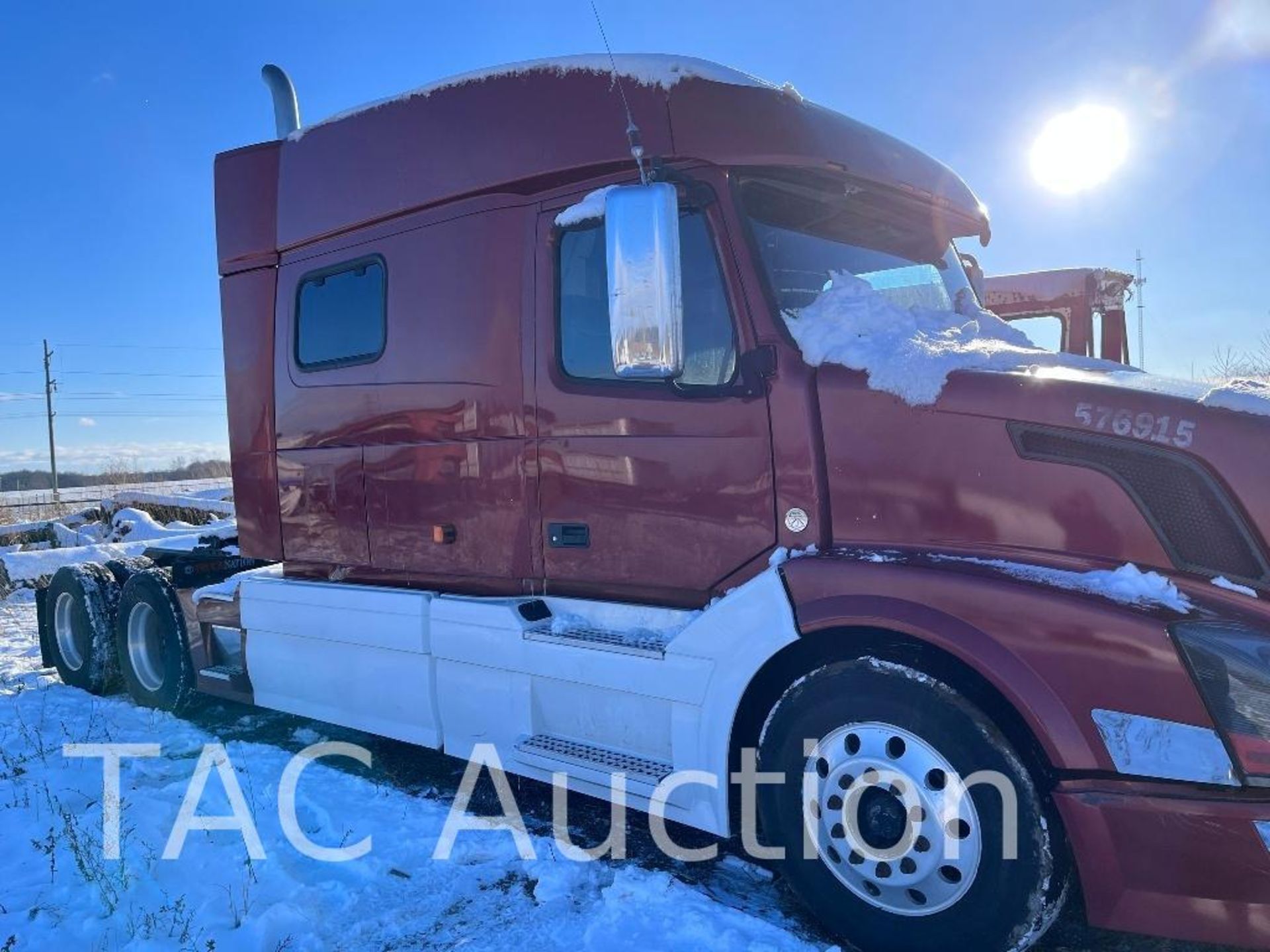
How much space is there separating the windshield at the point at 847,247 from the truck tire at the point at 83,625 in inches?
225

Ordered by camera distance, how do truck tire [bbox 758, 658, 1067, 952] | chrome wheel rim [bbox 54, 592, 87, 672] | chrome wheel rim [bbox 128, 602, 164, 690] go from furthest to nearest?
chrome wheel rim [bbox 54, 592, 87, 672] < chrome wheel rim [bbox 128, 602, 164, 690] < truck tire [bbox 758, 658, 1067, 952]

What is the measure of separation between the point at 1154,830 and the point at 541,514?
2.39 metres

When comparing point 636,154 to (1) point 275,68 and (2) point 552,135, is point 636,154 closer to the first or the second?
(2) point 552,135

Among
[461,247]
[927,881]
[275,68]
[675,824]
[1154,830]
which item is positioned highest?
[275,68]

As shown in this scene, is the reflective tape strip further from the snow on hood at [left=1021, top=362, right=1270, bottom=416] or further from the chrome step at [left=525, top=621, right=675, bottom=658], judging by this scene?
the chrome step at [left=525, top=621, right=675, bottom=658]

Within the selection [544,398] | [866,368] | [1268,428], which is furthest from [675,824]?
[1268,428]

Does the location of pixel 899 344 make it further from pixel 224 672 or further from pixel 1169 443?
pixel 224 672

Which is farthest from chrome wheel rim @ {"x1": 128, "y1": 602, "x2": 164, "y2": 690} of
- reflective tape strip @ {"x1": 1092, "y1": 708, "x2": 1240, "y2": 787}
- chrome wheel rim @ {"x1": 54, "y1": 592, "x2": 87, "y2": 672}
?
reflective tape strip @ {"x1": 1092, "y1": 708, "x2": 1240, "y2": 787}

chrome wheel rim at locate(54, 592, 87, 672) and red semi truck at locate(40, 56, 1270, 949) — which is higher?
red semi truck at locate(40, 56, 1270, 949)

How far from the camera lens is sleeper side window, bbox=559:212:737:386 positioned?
311cm

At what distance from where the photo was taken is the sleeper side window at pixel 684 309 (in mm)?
3107

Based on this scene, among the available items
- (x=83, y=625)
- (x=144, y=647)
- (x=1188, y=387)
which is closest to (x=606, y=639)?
(x=1188, y=387)

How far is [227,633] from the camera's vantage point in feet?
16.8

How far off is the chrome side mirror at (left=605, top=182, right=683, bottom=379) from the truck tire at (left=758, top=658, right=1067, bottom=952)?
3.89ft
